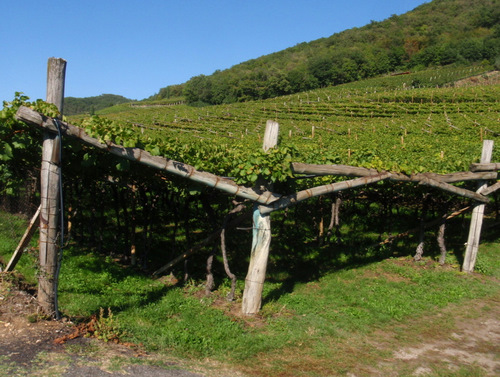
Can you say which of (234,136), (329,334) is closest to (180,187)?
(329,334)

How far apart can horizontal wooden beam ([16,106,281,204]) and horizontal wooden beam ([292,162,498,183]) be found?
59cm

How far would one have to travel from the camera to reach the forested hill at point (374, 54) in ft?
294

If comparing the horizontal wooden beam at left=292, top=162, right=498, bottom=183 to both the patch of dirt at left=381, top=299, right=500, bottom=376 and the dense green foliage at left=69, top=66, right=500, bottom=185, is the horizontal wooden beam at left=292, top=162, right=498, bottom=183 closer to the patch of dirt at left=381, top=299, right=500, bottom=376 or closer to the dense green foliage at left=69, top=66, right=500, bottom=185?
the dense green foliage at left=69, top=66, right=500, bottom=185

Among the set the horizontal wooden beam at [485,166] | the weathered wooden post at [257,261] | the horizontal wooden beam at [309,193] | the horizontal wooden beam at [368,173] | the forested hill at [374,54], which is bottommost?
the weathered wooden post at [257,261]

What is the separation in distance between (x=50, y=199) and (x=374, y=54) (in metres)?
112

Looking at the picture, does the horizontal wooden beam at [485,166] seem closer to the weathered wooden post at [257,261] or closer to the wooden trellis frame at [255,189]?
the wooden trellis frame at [255,189]

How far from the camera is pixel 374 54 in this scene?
4178 inches

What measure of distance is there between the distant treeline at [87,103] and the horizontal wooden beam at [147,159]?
9849 centimetres

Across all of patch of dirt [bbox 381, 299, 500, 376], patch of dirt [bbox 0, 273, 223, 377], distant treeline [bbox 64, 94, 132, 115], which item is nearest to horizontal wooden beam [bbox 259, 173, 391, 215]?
patch of dirt [bbox 0, 273, 223, 377]

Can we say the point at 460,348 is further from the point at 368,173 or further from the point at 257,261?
the point at 257,261

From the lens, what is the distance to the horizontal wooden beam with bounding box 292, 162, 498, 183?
6203mm

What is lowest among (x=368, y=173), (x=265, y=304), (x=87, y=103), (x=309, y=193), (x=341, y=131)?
(x=265, y=304)

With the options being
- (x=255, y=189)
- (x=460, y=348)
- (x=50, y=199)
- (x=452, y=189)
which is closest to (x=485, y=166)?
(x=452, y=189)

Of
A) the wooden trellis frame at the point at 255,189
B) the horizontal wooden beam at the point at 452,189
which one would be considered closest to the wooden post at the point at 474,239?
the horizontal wooden beam at the point at 452,189
